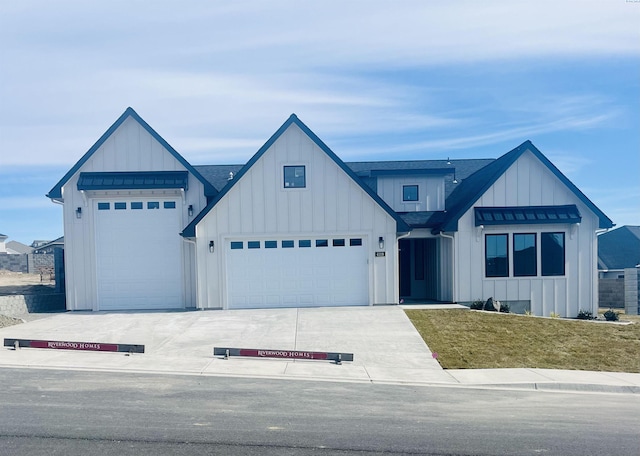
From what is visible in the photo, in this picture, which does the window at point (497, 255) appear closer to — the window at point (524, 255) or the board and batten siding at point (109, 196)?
the window at point (524, 255)

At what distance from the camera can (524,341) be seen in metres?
12.7

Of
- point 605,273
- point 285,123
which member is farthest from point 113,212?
point 605,273

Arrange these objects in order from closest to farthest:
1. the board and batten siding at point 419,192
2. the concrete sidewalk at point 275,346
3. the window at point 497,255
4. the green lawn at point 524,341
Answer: the concrete sidewalk at point 275,346
the green lawn at point 524,341
the window at point 497,255
the board and batten siding at point 419,192

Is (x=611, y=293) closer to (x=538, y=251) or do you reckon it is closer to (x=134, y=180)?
(x=538, y=251)

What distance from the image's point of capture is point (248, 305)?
1722 centimetres

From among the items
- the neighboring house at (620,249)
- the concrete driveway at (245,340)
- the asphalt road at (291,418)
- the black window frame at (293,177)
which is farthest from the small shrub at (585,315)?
the neighboring house at (620,249)

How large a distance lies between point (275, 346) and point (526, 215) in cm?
1119

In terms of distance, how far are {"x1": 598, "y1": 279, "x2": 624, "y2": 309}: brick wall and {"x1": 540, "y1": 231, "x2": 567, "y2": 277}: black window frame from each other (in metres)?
7.79

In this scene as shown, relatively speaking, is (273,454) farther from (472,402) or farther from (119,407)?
(472,402)

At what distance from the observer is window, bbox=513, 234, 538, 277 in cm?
1784

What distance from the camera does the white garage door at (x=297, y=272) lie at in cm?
1722

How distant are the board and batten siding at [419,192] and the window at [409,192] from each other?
0.13m

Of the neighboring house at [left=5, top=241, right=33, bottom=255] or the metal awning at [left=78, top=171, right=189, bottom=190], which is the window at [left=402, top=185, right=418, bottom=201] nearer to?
the metal awning at [left=78, top=171, right=189, bottom=190]

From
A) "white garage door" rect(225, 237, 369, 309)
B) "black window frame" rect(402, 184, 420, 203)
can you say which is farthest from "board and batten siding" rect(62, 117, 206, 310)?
"black window frame" rect(402, 184, 420, 203)
